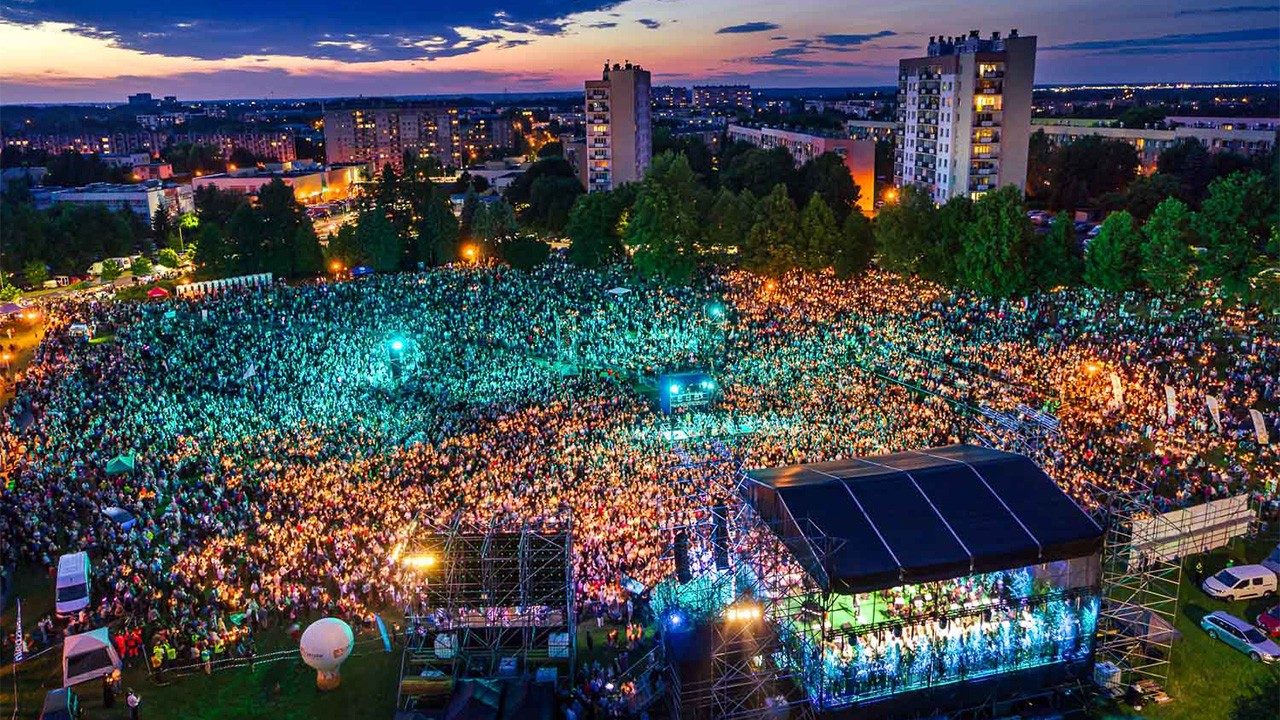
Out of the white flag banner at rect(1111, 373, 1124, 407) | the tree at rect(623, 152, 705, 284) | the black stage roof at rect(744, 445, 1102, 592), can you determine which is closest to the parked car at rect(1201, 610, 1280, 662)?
the black stage roof at rect(744, 445, 1102, 592)

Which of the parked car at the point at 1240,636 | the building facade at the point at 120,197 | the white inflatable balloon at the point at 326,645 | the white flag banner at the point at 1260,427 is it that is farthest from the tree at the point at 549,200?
the parked car at the point at 1240,636

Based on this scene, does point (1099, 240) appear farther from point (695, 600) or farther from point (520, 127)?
point (520, 127)

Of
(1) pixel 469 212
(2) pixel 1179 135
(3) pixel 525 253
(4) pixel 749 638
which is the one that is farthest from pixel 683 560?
(2) pixel 1179 135

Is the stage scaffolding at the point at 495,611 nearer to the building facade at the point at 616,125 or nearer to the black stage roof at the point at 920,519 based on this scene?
the black stage roof at the point at 920,519

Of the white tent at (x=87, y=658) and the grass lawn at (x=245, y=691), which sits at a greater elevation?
the white tent at (x=87, y=658)

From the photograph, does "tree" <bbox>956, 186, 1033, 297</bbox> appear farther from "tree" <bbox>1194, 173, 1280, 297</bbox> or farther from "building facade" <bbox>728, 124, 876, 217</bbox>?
"building facade" <bbox>728, 124, 876, 217</bbox>

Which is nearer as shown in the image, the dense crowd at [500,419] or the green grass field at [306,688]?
the green grass field at [306,688]
